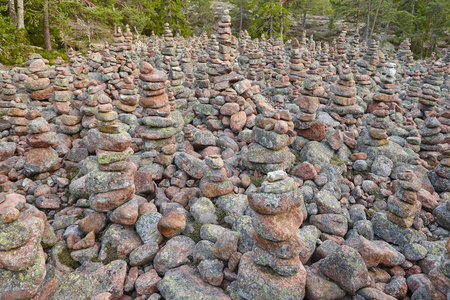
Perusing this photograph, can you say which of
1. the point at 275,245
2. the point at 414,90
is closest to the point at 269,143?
the point at 275,245

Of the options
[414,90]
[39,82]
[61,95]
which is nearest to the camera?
[61,95]

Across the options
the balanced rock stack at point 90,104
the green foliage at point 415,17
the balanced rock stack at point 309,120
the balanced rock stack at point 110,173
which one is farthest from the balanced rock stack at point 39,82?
the green foliage at point 415,17

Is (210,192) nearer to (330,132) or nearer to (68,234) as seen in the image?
(68,234)

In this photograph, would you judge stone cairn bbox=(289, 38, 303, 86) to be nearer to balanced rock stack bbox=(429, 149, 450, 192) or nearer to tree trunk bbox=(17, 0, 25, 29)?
balanced rock stack bbox=(429, 149, 450, 192)

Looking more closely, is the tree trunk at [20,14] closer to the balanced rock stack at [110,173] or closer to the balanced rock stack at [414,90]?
the balanced rock stack at [110,173]

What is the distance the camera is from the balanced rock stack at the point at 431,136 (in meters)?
9.40

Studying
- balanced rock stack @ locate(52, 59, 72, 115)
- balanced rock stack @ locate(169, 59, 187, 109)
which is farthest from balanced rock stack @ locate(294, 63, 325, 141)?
balanced rock stack @ locate(52, 59, 72, 115)

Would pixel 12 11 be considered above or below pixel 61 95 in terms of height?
above

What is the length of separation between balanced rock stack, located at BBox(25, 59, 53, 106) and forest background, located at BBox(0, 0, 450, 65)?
953 cm

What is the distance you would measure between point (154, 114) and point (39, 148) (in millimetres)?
3179

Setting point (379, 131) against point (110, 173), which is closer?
point (110, 173)

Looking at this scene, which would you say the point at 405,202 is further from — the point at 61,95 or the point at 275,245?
the point at 61,95

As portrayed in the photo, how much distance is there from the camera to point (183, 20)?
4559 centimetres

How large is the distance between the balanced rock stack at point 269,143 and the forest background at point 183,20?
61.9 ft
